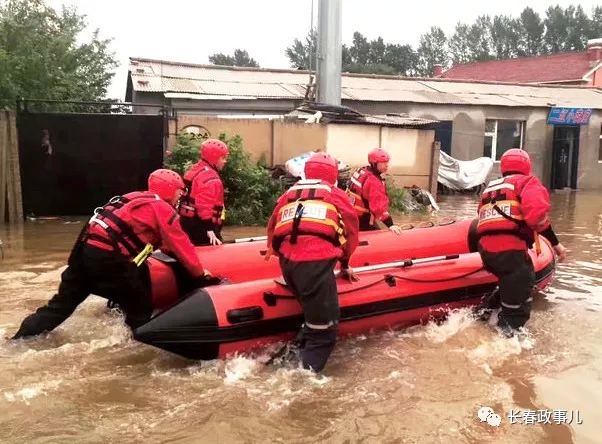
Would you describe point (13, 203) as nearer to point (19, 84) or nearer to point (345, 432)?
point (19, 84)

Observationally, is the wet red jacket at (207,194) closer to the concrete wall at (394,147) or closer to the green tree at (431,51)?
the concrete wall at (394,147)

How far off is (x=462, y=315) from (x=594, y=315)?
1.23 metres

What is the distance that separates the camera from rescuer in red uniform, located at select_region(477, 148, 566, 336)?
4.21m

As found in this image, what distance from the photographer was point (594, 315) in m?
5.15

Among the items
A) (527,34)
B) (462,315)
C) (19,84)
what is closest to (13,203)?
(19,84)

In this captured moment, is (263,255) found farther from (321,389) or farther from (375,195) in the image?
(321,389)

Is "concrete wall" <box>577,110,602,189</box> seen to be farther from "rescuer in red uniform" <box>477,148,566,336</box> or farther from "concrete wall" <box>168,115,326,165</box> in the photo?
"rescuer in red uniform" <box>477,148,566,336</box>

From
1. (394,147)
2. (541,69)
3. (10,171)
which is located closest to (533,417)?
(10,171)

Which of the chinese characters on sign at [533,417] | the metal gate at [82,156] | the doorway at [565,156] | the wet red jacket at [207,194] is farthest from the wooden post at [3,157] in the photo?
the doorway at [565,156]

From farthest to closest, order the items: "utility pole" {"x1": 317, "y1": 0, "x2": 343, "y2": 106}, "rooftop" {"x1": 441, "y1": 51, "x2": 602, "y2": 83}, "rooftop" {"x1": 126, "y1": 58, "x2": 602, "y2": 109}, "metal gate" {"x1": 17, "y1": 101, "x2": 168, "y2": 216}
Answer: "rooftop" {"x1": 441, "y1": 51, "x2": 602, "y2": 83}, "rooftop" {"x1": 126, "y1": 58, "x2": 602, "y2": 109}, "utility pole" {"x1": 317, "y1": 0, "x2": 343, "y2": 106}, "metal gate" {"x1": 17, "y1": 101, "x2": 168, "y2": 216}

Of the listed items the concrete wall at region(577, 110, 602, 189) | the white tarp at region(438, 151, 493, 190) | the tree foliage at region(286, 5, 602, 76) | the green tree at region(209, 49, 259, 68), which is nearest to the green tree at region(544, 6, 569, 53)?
the tree foliage at region(286, 5, 602, 76)

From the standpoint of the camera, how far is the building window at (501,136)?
16812 mm

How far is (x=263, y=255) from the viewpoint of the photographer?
5.05 metres

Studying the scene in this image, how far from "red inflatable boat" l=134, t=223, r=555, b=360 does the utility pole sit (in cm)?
694
